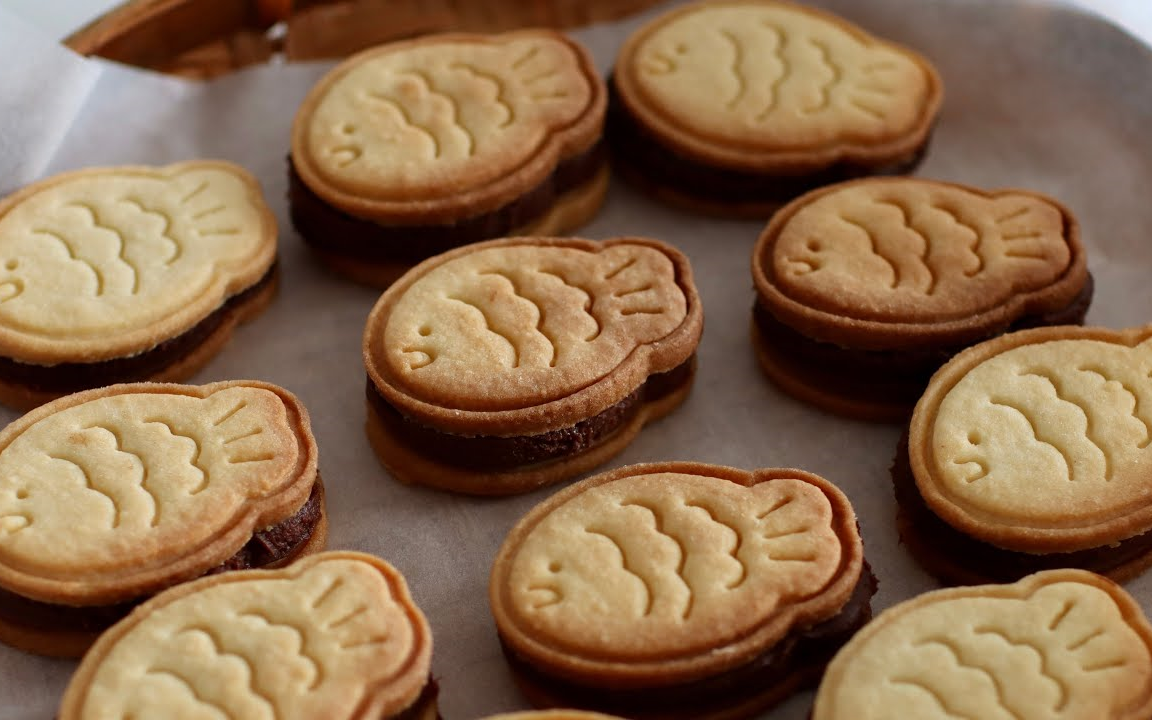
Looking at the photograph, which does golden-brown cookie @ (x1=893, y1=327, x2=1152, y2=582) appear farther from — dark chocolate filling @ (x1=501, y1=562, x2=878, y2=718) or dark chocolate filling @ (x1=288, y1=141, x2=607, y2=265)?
dark chocolate filling @ (x1=288, y1=141, x2=607, y2=265)

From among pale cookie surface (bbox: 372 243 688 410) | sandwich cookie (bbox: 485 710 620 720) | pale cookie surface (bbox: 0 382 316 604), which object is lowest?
sandwich cookie (bbox: 485 710 620 720)

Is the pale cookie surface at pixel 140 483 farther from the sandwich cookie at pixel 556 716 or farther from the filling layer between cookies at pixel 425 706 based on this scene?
the sandwich cookie at pixel 556 716

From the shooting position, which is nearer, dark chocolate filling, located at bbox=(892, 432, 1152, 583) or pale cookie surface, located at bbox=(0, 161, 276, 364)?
dark chocolate filling, located at bbox=(892, 432, 1152, 583)

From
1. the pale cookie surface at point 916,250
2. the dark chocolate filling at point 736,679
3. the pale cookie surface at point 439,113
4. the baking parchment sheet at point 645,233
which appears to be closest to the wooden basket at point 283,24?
the baking parchment sheet at point 645,233

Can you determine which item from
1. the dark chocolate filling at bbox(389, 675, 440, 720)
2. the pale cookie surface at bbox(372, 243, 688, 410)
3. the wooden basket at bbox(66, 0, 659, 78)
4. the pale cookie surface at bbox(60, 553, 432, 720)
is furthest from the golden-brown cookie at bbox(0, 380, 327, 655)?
the wooden basket at bbox(66, 0, 659, 78)

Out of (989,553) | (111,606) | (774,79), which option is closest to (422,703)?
(111,606)

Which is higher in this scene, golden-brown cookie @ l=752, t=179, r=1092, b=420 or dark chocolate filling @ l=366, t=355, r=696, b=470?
golden-brown cookie @ l=752, t=179, r=1092, b=420

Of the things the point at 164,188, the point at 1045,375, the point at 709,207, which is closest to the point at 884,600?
the point at 1045,375
